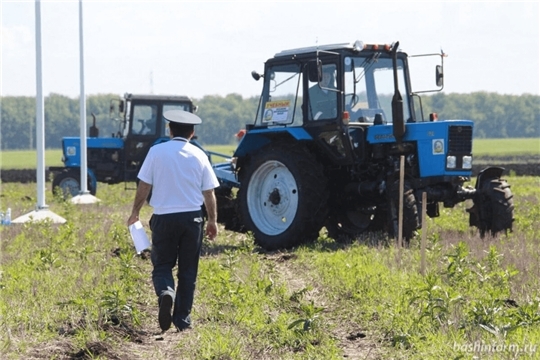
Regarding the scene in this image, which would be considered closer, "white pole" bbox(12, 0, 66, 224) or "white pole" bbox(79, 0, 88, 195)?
"white pole" bbox(12, 0, 66, 224)

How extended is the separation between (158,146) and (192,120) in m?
0.36

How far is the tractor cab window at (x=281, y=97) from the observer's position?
44.2 ft

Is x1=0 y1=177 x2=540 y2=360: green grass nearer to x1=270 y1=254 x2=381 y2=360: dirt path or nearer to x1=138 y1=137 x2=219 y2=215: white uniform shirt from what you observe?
x1=270 y1=254 x2=381 y2=360: dirt path

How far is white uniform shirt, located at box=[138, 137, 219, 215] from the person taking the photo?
805cm

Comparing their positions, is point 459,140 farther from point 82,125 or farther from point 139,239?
point 82,125

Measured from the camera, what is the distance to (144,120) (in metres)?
23.5

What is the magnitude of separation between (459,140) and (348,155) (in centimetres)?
142

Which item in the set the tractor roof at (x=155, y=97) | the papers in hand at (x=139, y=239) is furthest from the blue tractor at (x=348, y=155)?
the tractor roof at (x=155, y=97)

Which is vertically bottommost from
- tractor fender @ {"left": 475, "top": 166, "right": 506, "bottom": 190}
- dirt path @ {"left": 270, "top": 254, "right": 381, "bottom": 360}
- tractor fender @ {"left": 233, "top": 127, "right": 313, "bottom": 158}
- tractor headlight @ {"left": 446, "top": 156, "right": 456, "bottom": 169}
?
dirt path @ {"left": 270, "top": 254, "right": 381, "bottom": 360}

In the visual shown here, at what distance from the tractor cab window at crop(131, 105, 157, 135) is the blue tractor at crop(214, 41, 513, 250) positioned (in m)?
9.60

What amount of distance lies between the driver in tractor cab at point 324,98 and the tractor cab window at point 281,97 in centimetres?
23

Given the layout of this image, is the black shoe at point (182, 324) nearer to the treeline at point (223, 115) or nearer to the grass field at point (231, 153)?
the grass field at point (231, 153)

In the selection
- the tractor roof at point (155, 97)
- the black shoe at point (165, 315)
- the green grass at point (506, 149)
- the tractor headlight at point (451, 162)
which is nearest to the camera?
the black shoe at point (165, 315)

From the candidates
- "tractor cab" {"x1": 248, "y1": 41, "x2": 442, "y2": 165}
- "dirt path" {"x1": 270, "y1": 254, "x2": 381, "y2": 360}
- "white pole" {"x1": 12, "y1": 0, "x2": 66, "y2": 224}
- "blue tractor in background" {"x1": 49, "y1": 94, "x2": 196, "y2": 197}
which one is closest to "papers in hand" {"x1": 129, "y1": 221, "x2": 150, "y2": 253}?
"dirt path" {"x1": 270, "y1": 254, "x2": 381, "y2": 360}
